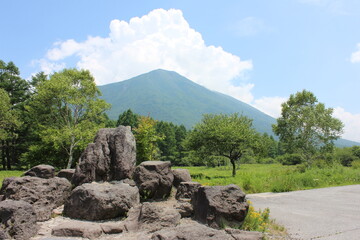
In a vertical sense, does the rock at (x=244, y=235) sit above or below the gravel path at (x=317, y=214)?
above

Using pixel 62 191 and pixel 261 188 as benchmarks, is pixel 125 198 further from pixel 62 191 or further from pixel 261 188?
pixel 261 188

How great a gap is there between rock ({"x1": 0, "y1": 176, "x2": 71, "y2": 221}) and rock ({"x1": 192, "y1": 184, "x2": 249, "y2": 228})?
4860 millimetres

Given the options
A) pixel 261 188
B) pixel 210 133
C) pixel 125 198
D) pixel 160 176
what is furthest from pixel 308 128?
pixel 125 198

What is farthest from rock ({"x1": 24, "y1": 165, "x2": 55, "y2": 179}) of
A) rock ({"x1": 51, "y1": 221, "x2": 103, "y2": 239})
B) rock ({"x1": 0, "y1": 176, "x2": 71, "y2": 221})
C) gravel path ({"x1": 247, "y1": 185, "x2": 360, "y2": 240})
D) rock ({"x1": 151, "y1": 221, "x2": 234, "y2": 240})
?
gravel path ({"x1": 247, "y1": 185, "x2": 360, "y2": 240})

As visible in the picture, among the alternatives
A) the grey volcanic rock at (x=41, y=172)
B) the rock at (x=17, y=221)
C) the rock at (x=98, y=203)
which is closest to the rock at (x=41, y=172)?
the grey volcanic rock at (x=41, y=172)

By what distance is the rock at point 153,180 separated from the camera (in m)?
9.74

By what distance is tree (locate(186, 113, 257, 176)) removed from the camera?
2256cm

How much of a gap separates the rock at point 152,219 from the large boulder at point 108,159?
3.44 m

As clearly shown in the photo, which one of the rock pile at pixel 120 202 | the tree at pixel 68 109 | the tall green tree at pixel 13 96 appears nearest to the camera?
the rock pile at pixel 120 202

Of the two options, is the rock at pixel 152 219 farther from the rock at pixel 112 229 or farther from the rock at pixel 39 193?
the rock at pixel 39 193

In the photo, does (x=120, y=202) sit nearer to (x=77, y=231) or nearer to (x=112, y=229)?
(x=112, y=229)

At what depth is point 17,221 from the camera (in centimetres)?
598

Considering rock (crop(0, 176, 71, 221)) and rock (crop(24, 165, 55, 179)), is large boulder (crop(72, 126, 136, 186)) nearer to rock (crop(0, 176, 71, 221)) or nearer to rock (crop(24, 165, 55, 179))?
rock (crop(0, 176, 71, 221))

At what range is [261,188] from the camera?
1470 cm
